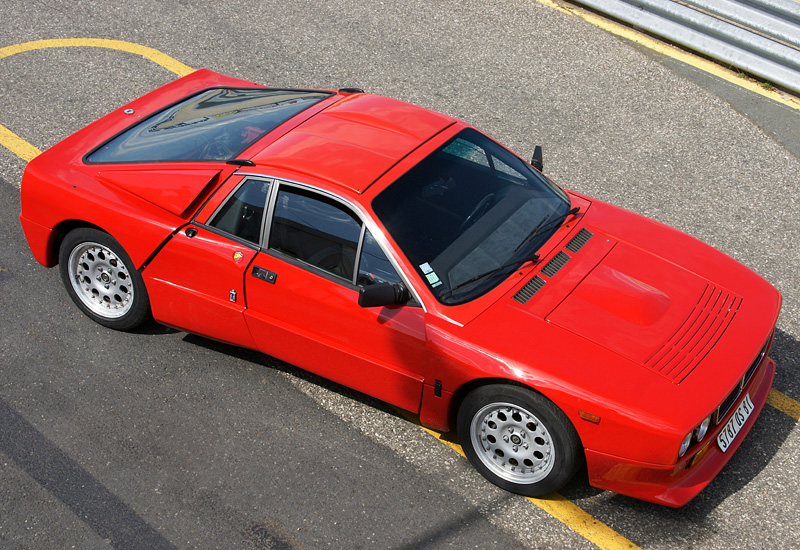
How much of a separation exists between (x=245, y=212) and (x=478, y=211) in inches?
53.5

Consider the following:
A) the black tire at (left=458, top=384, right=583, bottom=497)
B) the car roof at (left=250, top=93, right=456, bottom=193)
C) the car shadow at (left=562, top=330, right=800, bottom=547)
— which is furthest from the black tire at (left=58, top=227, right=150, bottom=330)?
the car shadow at (left=562, top=330, right=800, bottom=547)

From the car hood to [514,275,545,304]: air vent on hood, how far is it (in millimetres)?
156

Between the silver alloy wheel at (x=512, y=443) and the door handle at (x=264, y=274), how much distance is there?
1369 mm

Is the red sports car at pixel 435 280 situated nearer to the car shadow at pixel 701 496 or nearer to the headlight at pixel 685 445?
the headlight at pixel 685 445

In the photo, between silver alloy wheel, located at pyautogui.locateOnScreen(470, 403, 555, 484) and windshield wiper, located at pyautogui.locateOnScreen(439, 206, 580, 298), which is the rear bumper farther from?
windshield wiper, located at pyautogui.locateOnScreen(439, 206, 580, 298)

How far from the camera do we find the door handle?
14.7 ft

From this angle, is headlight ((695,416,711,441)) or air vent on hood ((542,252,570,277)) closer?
headlight ((695,416,711,441))

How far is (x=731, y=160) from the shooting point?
7.20 metres

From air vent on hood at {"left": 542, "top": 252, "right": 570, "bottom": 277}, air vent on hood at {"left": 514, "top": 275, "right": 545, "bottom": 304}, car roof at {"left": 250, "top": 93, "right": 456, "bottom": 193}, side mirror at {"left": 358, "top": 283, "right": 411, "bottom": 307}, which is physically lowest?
side mirror at {"left": 358, "top": 283, "right": 411, "bottom": 307}

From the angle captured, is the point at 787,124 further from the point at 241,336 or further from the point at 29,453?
the point at 29,453

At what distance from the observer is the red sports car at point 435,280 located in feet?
13.0

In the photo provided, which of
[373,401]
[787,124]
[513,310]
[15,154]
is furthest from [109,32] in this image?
[787,124]

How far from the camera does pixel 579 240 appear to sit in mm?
4766

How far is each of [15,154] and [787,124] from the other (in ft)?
23.7
